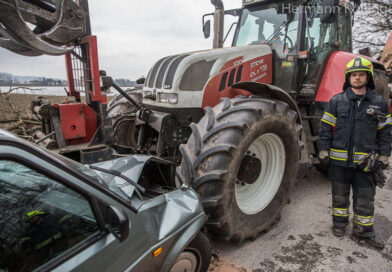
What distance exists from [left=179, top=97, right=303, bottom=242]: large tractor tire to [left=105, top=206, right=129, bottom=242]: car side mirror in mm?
1051

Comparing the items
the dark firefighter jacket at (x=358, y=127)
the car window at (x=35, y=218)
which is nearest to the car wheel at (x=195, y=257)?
the car window at (x=35, y=218)

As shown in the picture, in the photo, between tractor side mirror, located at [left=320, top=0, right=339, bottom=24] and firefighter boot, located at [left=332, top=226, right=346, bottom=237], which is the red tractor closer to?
tractor side mirror, located at [left=320, top=0, right=339, bottom=24]

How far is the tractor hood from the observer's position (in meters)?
3.13

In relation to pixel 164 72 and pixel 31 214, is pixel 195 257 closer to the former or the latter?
pixel 31 214

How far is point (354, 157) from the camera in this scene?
2.78 metres

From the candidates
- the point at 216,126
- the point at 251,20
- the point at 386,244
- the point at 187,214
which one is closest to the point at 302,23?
the point at 251,20

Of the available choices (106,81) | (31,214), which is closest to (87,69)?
(106,81)

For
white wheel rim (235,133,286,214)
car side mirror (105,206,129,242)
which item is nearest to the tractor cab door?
white wheel rim (235,133,286,214)

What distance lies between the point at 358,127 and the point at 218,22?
2.45 m

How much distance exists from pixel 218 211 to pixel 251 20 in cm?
321

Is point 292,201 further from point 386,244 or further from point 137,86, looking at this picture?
point 137,86

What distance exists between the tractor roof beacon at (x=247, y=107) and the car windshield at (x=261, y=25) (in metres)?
0.02

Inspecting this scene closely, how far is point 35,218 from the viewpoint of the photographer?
1238 mm

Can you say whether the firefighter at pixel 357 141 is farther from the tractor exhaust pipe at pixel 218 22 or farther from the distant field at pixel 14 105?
the distant field at pixel 14 105
